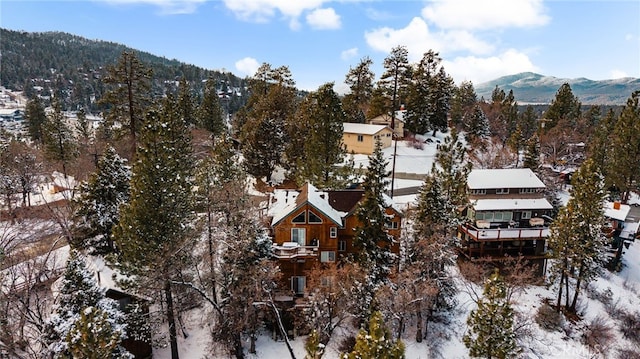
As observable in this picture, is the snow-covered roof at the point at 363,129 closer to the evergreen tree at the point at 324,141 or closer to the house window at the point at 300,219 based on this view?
Answer: the evergreen tree at the point at 324,141

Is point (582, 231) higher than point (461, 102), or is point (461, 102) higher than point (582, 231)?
point (461, 102)

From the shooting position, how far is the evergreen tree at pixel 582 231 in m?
27.9

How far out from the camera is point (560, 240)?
93.6ft

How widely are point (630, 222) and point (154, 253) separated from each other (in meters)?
41.8

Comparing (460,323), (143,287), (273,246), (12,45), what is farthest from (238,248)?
(12,45)

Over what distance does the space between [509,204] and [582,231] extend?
6.21 m

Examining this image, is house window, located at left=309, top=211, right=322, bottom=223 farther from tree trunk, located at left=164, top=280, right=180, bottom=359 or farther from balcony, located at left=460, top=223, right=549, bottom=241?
balcony, located at left=460, top=223, right=549, bottom=241

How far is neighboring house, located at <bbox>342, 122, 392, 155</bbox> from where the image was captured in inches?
2180

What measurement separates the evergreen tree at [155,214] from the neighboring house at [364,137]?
120 feet

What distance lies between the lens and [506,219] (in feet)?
110

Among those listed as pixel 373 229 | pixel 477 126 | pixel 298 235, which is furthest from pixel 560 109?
pixel 298 235

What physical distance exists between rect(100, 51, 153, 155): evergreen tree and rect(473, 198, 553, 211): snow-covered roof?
29.7m

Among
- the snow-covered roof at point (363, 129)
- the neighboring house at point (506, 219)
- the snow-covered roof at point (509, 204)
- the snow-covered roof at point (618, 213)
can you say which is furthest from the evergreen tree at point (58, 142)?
the snow-covered roof at point (618, 213)

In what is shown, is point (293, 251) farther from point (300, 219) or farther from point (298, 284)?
point (298, 284)
